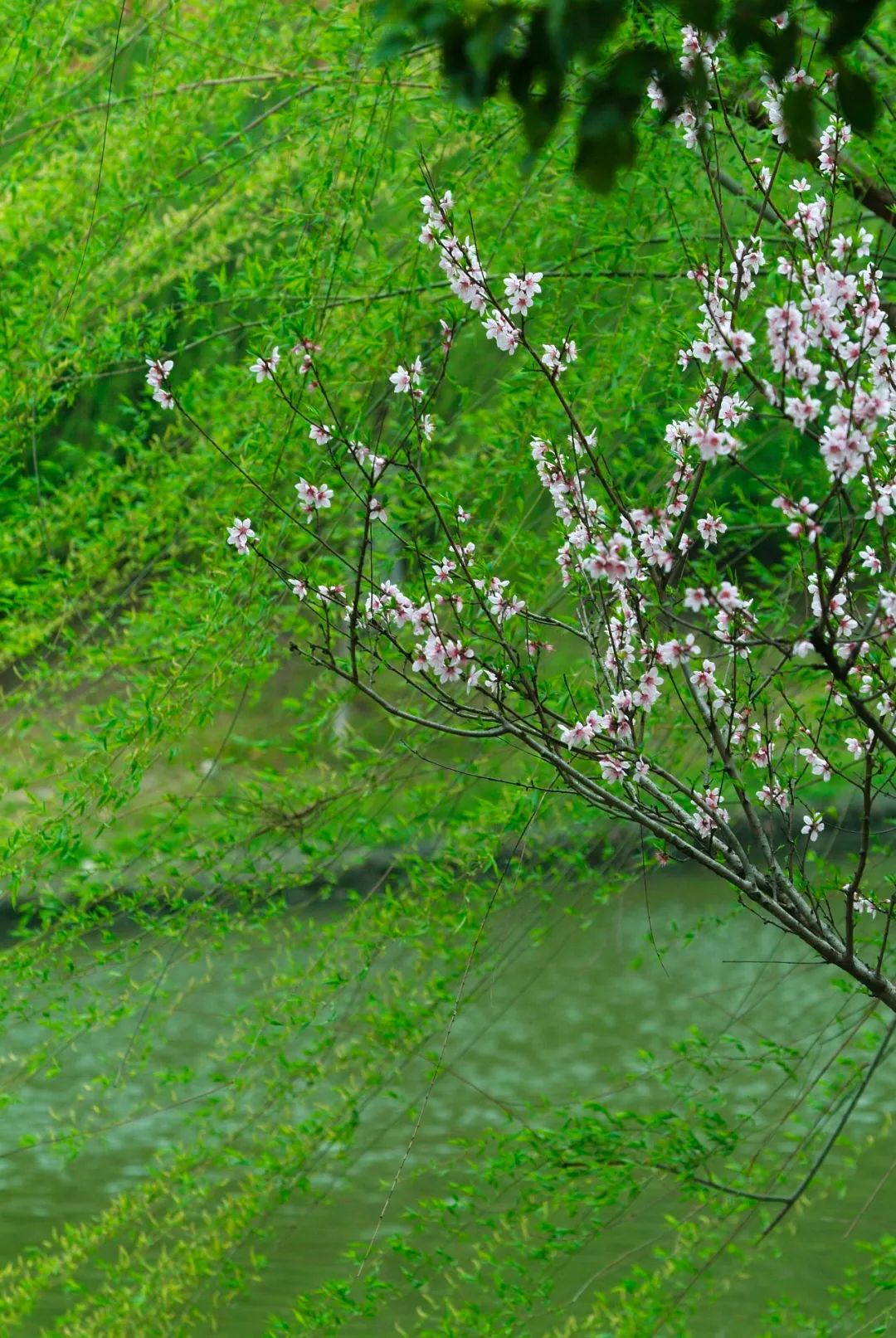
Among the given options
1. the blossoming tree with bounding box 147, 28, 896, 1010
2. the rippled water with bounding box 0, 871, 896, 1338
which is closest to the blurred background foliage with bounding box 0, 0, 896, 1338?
the rippled water with bounding box 0, 871, 896, 1338

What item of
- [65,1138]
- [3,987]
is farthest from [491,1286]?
[3,987]

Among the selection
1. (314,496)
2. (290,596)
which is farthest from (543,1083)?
(314,496)

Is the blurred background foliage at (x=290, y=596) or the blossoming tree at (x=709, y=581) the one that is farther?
the blurred background foliage at (x=290, y=596)

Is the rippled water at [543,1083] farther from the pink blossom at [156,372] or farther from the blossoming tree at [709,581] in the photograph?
the pink blossom at [156,372]

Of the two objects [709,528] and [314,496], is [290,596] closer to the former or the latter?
[314,496]

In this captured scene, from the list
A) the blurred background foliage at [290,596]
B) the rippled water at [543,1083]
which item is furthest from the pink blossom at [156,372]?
the rippled water at [543,1083]

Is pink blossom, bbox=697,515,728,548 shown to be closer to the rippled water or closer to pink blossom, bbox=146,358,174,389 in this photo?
pink blossom, bbox=146,358,174,389

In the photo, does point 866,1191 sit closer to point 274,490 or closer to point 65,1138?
point 65,1138

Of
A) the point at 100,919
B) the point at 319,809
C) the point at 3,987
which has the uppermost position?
the point at 319,809

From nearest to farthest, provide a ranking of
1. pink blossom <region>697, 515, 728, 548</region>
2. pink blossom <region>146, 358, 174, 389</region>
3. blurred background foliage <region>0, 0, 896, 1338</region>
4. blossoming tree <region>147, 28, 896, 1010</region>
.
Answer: blossoming tree <region>147, 28, 896, 1010</region>, pink blossom <region>697, 515, 728, 548</region>, pink blossom <region>146, 358, 174, 389</region>, blurred background foliage <region>0, 0, 896, 1338</region>

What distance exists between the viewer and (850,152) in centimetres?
280

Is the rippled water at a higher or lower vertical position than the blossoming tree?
lower

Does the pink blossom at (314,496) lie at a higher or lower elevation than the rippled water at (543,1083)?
higher

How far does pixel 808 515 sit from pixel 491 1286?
1.81 meters
